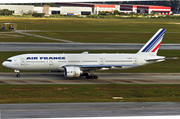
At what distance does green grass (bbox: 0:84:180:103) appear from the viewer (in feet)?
118

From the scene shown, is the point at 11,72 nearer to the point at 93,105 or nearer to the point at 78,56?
the point at 78,56

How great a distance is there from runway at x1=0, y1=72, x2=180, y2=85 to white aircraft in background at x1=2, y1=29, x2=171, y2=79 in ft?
5.59

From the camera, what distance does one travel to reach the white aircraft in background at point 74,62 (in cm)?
5091

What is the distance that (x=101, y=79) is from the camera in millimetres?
52594

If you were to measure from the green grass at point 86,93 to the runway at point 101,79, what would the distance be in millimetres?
3516

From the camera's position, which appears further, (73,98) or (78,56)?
(78,56)

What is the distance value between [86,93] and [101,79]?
40.4ft

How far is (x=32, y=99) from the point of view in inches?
1412

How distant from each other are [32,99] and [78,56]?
18.8m

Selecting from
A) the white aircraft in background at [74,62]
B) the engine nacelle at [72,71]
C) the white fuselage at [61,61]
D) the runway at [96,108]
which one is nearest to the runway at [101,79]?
the engine nacelle at [72,71]

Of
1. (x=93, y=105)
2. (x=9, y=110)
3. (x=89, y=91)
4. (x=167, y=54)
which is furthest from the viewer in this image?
(x=167, y=54)

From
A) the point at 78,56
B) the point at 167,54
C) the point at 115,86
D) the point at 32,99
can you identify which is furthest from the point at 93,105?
the point at 167,54

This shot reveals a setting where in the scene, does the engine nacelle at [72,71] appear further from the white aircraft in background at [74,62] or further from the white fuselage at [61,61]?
the white fuselage at [61,61]

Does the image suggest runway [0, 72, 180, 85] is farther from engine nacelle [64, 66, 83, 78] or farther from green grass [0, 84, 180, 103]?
green grass [0, 84, 180, 103]
